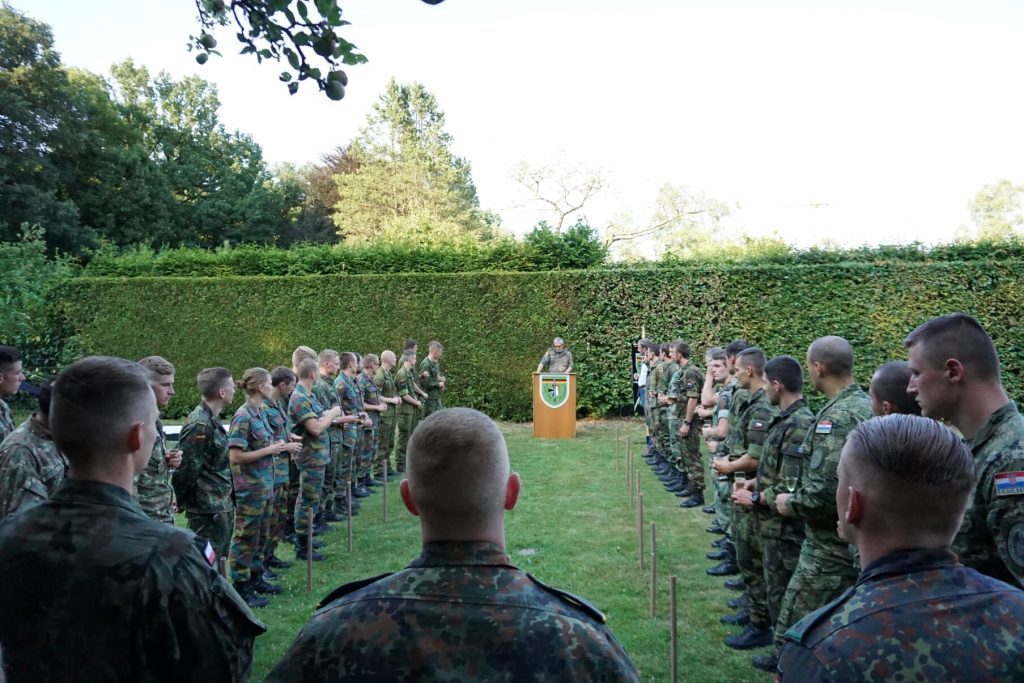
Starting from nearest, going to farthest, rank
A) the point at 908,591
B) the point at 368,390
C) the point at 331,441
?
the point at 908,591
the point at 331,441
the point at 368,390

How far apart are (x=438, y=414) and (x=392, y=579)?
0.46 meters

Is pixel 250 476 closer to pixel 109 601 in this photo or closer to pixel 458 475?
pixel 109 601

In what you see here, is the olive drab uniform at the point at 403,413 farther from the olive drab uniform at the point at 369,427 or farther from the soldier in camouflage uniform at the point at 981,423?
the soldier in camouflage uniform at the point at 981,423

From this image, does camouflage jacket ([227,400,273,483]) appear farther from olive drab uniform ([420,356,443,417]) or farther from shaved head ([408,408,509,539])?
olive drab uniform ([420,356,443,417])

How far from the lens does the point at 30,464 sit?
4.69 m

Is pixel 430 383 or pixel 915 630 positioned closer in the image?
pixel 915 630

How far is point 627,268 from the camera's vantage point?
20.7 m

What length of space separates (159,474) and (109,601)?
159 inches

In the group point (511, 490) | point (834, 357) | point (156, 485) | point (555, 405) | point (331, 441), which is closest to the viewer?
point (511, 490)

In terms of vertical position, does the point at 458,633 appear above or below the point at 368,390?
above

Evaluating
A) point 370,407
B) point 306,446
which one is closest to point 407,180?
point 370,407

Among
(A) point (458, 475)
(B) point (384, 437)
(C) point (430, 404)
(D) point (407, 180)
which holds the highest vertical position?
(D) point (407, 180)

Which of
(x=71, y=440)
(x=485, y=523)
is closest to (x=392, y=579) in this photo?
(x=485, y=523)

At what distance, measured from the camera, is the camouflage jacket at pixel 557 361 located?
1872cm
